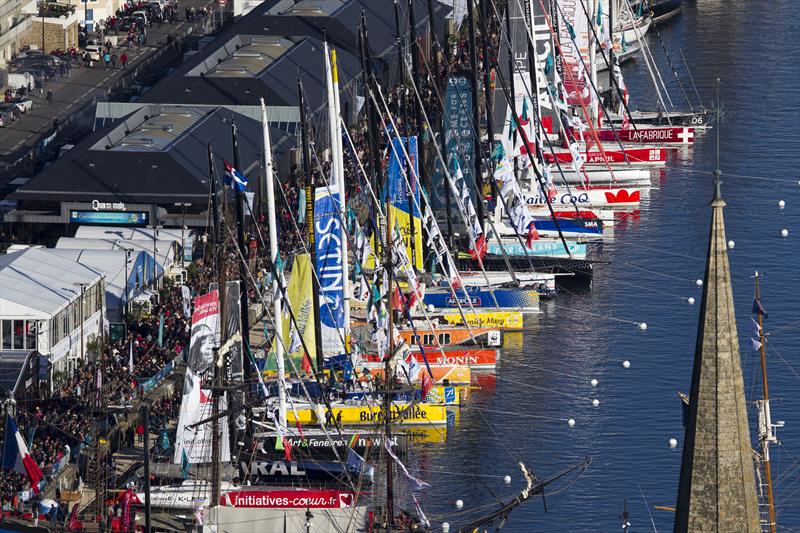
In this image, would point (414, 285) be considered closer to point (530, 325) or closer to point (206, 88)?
point (530, 325)

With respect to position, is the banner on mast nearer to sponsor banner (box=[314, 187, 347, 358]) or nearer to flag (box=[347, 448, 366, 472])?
sponsor banner (box=[314, 187, 347, 358])

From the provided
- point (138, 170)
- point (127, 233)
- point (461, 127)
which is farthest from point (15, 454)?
point (461, 127)

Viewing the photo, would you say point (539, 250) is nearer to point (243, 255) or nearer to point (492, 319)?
point (492, 319)

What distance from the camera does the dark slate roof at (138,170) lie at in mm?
142250

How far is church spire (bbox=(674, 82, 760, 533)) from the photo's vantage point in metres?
62.7

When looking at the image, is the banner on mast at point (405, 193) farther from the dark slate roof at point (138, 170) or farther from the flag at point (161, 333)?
the dark slate roof at point (138, 170)

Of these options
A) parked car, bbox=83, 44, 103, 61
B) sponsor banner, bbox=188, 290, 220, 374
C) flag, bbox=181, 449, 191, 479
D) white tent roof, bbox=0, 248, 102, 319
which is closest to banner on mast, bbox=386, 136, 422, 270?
white tent roof, bbox=0, 248, 102, 319

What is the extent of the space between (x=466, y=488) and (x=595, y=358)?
22.5 meters

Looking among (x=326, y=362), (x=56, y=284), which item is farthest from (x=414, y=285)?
(x=56, y=284)

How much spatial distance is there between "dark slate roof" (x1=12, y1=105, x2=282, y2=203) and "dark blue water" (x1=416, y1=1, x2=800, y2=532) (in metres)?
21.5

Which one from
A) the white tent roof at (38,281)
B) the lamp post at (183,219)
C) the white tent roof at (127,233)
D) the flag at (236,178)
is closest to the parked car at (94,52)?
the lamp post at (183,219)

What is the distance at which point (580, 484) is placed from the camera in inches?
4358

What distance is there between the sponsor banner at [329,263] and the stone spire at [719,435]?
5665 cm

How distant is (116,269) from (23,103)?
48.5 m
